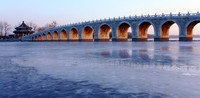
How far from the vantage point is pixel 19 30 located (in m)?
90.6

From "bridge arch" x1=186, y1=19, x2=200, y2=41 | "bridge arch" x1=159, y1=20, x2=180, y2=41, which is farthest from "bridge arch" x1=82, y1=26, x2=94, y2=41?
"bridge arch" x1=186, y1=19, x2=200, y2=41

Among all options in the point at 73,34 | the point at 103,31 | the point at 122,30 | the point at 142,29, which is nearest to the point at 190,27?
the point at 142,29

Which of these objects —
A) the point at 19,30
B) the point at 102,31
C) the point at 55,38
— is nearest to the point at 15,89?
the point at 102,31

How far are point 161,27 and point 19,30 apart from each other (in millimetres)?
70376

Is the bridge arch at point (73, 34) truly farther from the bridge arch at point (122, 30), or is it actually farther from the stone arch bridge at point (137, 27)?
the bridge arch at point (122, 30)

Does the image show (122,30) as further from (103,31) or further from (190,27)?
(190,27)

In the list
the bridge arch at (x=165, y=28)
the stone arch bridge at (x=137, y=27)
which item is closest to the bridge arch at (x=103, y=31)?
the stone arch bridge at (x=137, y=27)

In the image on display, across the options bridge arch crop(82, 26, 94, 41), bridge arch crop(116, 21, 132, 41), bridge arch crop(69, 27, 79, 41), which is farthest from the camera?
bridge arch crop(69, 27, 79, 41)

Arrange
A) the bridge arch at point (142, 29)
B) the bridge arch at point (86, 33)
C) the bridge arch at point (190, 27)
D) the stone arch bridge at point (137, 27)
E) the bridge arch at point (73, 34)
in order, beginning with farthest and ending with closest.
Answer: the bridge arch at point (73, 34)
the bridge arch at point (86, 33)
the bridge arch at point (142, 29)
the stone arch bridge at point (137, 27)
the bridge arch at point (190, 27)

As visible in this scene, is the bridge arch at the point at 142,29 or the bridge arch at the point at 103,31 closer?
the bridge arch at the point at 142,29

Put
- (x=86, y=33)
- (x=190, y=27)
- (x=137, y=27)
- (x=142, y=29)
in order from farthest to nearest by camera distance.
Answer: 1. (x=86, y=33)
2. (x=142, y=29)
3. (x=137, y=27)
4. (x=190, y=27)

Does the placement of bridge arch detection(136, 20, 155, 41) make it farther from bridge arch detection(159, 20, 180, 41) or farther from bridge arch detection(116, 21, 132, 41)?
bridge arch detection(116, 21, 132, 41)

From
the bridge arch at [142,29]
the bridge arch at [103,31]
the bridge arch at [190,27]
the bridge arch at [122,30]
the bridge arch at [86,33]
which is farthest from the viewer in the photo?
the bridge arch at [86,33]

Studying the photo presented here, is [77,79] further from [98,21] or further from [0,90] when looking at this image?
[98,21]
